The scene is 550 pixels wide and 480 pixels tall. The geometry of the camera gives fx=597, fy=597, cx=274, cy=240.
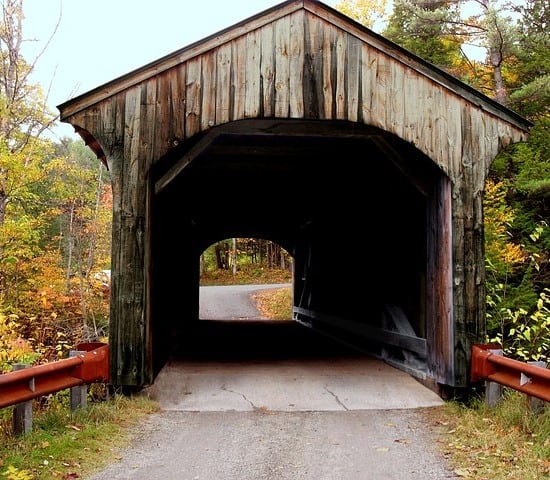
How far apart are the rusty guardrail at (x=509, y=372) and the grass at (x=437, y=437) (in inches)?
7.6

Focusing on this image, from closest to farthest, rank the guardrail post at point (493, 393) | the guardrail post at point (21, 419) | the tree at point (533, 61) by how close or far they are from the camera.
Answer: the guardrail post at point (21, 419) < the guardrail post at point (493, 393) < the tree at point (533, 61)

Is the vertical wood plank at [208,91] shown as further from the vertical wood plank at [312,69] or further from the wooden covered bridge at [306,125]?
the vertical wood plank at [312,69]

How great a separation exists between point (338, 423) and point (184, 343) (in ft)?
18.2

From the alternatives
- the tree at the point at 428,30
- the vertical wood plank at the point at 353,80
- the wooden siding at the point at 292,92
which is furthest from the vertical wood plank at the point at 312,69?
the tree at the point at 428,30

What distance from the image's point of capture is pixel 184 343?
34.4ft

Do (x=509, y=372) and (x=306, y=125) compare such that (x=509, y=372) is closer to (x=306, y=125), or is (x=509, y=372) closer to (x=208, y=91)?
(x=306, y=125)

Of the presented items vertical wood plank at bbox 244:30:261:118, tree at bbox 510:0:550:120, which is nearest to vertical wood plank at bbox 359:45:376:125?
vertical wood plank at bbox 244:30:261:118

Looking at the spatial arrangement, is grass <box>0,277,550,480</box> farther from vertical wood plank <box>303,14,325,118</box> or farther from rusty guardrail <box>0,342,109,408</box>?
vertical wood plank <box>303,14,325,118</box>

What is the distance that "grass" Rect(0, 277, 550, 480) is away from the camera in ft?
12.4

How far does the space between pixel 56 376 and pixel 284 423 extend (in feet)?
6.60

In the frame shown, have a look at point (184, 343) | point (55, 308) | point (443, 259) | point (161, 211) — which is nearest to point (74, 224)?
point (55, 308)

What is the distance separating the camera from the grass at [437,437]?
3.79 metres

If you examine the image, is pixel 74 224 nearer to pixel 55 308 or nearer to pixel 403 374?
pixel 55 308

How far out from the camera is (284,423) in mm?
5383
